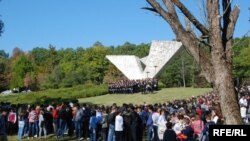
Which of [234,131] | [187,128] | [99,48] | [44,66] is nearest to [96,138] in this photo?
[187,128]

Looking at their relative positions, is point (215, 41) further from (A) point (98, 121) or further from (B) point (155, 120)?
(A) point (98, 121)

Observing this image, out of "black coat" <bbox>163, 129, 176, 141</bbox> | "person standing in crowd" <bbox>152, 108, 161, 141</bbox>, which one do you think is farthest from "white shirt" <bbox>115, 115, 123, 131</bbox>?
"black coat" <bbox>163, 129, 176, 141</bbox>

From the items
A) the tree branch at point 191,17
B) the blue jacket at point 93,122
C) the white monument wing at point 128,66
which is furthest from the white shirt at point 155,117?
the white monument wing at point 128,66

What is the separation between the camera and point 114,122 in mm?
17172

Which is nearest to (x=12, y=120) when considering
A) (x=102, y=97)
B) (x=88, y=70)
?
(x=102, y=97)

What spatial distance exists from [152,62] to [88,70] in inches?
1266

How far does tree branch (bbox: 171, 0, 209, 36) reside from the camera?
6.37m

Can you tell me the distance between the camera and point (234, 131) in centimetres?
511

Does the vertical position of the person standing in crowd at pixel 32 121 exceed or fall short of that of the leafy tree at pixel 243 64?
it falls short

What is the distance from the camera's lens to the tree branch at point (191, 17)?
20.9 feet

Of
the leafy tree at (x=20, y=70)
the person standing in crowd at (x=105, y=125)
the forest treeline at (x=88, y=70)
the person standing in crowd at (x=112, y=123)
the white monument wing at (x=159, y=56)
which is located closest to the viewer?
the person standing in crowd at (x=112, y=123)

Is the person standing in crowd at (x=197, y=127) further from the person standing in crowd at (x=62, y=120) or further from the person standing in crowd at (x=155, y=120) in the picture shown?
the person standing in crowd at (x=62, y=120)

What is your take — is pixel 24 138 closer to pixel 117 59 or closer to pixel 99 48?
pixel 117 59

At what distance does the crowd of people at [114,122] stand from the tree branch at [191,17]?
634cm
